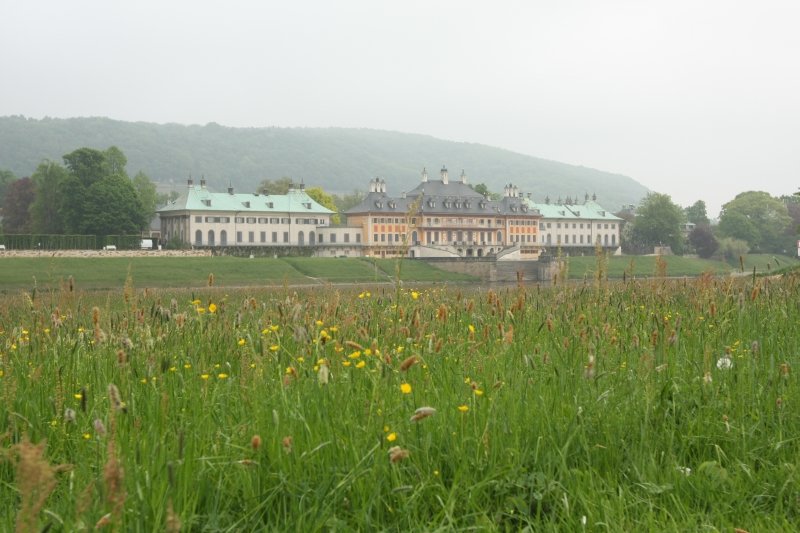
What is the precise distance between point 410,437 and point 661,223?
12516 cm

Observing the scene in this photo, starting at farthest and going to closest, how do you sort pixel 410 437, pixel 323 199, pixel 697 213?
pixel 697 213, pixel 323 199, pixel 410 437

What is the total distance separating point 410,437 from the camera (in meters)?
4.37

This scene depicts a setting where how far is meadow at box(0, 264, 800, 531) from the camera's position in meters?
3.74

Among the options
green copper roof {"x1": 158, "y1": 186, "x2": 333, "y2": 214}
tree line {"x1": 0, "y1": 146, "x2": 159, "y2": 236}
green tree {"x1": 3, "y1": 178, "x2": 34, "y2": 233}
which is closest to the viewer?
tree line {"x1": 0, "y1": 146, "x2": 159, "y2": 236}

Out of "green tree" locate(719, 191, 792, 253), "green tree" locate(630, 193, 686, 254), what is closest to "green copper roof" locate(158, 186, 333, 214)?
"green tree" locate(630, 193, 686, 254)

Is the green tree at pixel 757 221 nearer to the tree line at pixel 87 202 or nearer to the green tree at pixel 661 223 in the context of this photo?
the green tree at pixel 661 223

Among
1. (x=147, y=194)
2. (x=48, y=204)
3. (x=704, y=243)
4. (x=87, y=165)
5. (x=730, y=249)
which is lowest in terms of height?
(x=730, y=249)

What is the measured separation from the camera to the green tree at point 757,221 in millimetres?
126750

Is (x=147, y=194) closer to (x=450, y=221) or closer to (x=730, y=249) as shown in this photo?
(x=450, y=221)

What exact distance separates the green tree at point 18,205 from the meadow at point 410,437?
105722 mm

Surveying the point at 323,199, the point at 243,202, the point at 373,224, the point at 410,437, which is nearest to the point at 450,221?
the point at 373,224

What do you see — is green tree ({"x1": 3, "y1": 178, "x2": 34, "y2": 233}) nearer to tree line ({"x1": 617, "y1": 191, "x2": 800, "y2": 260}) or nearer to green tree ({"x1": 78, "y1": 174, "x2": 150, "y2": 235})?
green tree ({"x1": 78, "y1": 174, "x2": 150, "y2": 235})

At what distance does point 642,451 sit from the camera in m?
4.56

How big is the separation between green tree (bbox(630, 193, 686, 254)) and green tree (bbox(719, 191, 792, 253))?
8168 millimetres
